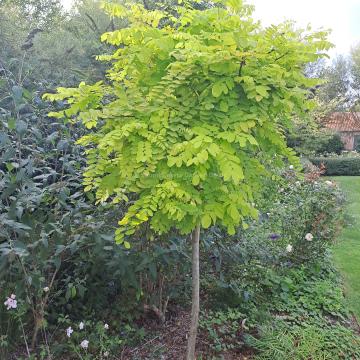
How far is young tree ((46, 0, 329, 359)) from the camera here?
5.58 ft

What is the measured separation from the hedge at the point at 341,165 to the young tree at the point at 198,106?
49.6 feet

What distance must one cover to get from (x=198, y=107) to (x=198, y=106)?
0.05ft

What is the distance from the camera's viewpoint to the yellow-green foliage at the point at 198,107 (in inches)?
66.9

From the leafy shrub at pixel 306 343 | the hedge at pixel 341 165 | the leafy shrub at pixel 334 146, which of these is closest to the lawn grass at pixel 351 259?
the leafy shrub at pixel 306 343

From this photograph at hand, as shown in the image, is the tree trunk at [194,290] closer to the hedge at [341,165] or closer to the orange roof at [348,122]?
the hedge at [341,165]

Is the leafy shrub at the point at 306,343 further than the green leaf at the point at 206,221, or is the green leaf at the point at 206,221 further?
the leafy shrub at the point at 306,343

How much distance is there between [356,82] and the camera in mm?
28969

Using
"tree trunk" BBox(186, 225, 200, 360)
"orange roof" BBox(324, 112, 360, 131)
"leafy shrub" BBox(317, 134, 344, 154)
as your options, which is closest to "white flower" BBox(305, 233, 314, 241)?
"tree trunk" BBox(186, 225, 200, 360)

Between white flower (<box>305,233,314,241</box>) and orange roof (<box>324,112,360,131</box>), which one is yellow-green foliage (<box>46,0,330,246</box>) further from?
orange roof (<box>324,112,360,131</box>)

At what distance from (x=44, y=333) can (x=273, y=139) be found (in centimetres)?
186

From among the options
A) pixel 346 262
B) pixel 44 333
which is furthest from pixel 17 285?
pixel 346 262

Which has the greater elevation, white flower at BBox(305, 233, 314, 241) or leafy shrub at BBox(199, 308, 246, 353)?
white flower at BBox(305, 233, 314, 241)

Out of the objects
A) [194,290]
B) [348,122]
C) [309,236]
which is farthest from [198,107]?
[348,122]

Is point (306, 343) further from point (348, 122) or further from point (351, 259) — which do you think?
point (348, 122)
